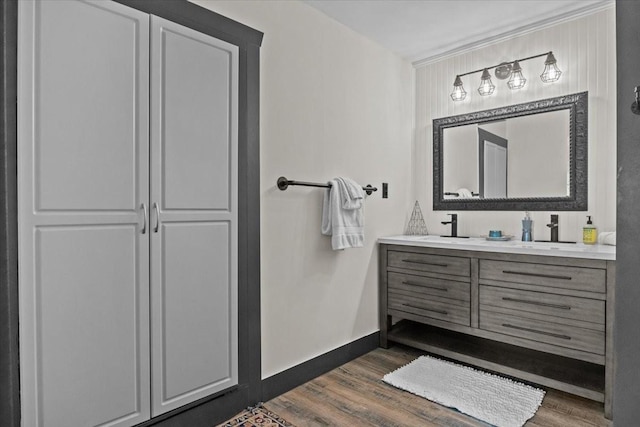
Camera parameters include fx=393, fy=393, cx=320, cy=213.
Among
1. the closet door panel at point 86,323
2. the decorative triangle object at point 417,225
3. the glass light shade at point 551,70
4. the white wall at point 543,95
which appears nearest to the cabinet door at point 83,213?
the closet door panel at point 86,323

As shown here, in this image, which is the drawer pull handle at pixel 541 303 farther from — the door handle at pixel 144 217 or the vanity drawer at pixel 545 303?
the door handle at pixel 144 217

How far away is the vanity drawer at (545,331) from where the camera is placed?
6.63ft

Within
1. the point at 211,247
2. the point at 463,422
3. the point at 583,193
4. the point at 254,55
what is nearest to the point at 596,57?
the point at 583,193

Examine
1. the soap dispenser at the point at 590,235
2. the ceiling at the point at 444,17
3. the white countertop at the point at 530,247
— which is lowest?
the white countertop at the point at 530,247

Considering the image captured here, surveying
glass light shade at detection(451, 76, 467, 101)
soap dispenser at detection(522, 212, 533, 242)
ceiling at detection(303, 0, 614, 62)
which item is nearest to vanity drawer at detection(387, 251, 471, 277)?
soap dispenser at detection(522, 212, 533, 242)

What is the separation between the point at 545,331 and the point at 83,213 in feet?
7.69

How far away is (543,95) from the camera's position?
2680mm

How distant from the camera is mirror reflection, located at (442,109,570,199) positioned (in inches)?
103

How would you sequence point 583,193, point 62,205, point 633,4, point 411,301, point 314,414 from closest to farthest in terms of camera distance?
point 633,4, point 62,205, point 314,414, point 583,193, point 411,301

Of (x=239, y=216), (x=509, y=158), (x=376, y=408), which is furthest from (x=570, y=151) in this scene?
(x=239, y=216)

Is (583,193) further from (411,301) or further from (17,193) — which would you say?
A: (17,193)

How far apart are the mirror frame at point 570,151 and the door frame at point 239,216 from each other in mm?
1741

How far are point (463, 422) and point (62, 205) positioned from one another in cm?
204

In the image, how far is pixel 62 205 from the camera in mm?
1452
